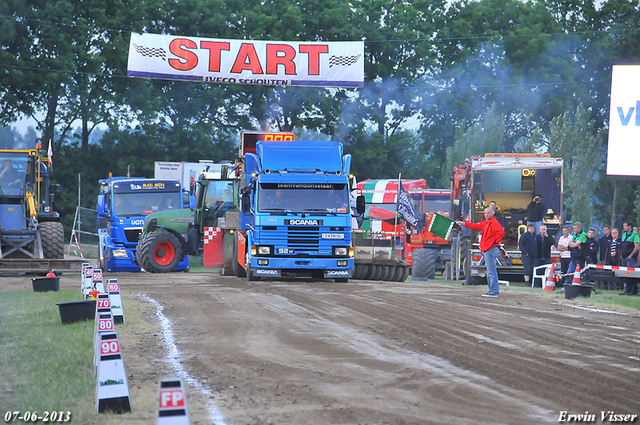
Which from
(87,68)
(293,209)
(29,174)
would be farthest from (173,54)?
(87,68)

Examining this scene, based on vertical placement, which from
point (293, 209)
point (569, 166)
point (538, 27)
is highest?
point (538, 27)

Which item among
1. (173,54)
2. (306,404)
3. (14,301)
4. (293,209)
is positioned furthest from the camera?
(173,54)

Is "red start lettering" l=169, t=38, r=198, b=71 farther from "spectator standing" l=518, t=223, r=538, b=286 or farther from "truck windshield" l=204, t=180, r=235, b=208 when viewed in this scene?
"spectator standing" l=518, t=223, r=538, b=286

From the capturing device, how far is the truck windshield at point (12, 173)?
2458 cm

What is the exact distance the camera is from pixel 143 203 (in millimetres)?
29297

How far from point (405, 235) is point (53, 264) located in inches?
513

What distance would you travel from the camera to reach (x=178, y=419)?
4703mm

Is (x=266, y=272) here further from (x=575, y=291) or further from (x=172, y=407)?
(x=172, y=407)

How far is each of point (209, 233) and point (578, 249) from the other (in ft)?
32.2

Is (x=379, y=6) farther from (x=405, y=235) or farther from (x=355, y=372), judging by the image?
(x=355, y=372)

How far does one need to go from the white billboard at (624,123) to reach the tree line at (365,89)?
70.2 ft

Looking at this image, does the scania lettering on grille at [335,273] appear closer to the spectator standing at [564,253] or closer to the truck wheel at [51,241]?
the spectator standing at [564,253]

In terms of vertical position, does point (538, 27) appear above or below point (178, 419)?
above

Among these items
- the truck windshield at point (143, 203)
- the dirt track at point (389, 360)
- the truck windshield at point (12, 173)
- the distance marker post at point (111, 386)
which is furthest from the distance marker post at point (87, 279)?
the truck windshield at point (143, 203)
